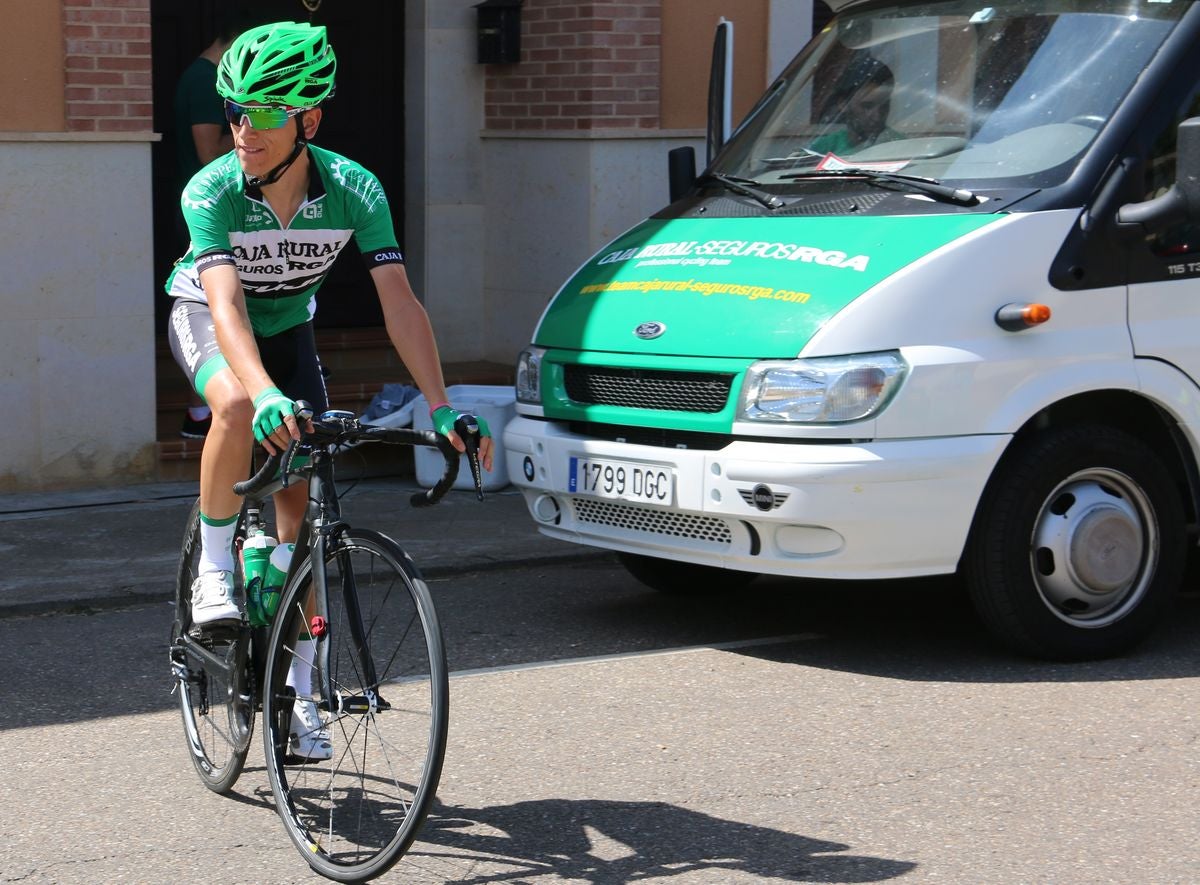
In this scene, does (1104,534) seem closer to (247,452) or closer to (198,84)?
(247,452)

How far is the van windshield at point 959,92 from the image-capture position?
634cm

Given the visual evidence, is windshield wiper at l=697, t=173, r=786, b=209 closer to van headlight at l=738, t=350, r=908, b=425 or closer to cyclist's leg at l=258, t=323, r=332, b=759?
van headlight at l=738, t=350, r=908, b=425

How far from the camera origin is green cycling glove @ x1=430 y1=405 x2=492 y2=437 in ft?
13.4

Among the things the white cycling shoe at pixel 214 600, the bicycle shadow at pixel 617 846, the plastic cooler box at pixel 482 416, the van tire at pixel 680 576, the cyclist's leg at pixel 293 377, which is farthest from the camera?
the plastic cooler box at pixel 482 416

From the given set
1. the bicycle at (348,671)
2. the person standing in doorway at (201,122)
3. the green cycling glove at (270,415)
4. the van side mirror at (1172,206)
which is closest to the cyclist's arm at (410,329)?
the bicycle at (348,671)

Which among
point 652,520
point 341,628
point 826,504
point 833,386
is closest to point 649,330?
point 652,520

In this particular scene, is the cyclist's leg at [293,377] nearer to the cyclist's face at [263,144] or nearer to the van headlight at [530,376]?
the cyclist's face at [263,144]

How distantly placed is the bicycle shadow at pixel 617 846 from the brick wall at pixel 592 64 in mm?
6736

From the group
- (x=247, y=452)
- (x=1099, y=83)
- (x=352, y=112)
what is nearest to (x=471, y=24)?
(x=352, y=112)

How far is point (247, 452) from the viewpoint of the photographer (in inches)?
178

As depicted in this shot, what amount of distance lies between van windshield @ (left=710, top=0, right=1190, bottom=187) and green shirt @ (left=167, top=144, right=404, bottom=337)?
8.22 ft

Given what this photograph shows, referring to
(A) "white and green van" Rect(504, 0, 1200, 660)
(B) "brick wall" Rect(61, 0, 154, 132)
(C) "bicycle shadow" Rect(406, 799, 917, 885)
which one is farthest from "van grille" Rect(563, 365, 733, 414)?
(B) "brick wall" Rect(61, 0, 154, 132)

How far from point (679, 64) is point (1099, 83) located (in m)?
4.95

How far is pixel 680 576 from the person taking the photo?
7109 millimetres
